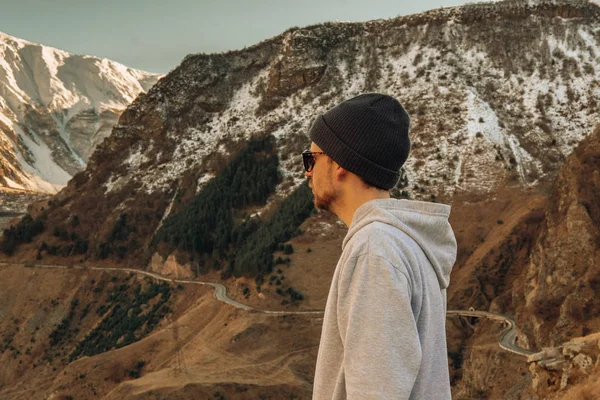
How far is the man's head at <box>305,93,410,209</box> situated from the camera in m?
3.03

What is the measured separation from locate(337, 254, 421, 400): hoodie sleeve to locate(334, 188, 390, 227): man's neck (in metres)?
0.59

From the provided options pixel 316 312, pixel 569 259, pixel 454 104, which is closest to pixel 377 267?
pixel 569 259

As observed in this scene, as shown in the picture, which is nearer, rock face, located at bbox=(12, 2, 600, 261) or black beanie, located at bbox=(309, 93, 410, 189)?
black beanie, located at bbox=(309, 93, 410, 189)

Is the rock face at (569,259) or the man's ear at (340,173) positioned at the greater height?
the man's ear at (340,173)

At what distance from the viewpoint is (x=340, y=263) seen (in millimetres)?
2723

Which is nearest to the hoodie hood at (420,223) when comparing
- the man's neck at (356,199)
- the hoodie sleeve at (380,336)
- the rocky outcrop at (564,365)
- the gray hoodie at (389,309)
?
the gray hoodie at (389,309)

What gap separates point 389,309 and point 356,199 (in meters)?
0.79

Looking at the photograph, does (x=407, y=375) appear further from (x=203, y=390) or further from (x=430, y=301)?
(x=203, y=390)

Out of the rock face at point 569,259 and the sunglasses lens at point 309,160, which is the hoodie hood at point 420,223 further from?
the rock face at point 569,259

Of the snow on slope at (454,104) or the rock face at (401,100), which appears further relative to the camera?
the rock face at (401,100)

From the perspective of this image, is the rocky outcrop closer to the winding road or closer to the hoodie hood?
the winding road

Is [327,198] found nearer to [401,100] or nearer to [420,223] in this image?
[420,223]

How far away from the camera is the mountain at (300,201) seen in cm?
3559

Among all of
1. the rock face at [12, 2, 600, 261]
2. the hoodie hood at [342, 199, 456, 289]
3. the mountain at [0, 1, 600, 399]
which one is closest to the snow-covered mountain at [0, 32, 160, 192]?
the rock face at [12, 2, 600, 261]
